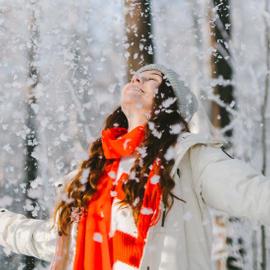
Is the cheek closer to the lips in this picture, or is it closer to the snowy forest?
the lips

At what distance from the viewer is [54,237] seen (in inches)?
91.5

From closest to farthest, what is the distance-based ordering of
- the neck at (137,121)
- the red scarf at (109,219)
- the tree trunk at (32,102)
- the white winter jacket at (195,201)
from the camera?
the white winter jacket at (195,201) < the red scarf at (109,219) < the neck at (137,121) < the tree trunk at (32,102)

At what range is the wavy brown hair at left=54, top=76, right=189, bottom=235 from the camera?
193cm

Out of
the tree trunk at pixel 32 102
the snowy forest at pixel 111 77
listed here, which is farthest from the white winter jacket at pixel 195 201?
the tree trunk at pixel 32 102

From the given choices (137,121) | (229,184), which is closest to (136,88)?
(137,121)

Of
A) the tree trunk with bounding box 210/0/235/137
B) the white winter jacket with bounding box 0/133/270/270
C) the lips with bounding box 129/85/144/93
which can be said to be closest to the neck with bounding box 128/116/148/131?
the lips with bounding box 129/85/144/93

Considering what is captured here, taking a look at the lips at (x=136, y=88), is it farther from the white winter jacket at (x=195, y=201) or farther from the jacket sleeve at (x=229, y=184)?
the jacket sleeve at (x=229, y=184)

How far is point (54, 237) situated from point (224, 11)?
2666mm

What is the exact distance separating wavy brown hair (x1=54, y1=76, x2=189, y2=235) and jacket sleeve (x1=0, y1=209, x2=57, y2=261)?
0.12 meters

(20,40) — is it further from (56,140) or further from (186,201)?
(186,201)

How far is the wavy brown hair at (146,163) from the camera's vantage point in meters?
1.93

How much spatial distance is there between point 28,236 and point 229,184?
116 cm

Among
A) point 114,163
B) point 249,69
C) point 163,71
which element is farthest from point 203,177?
point 249,69

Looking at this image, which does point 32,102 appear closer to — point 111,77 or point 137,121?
point 111,77
